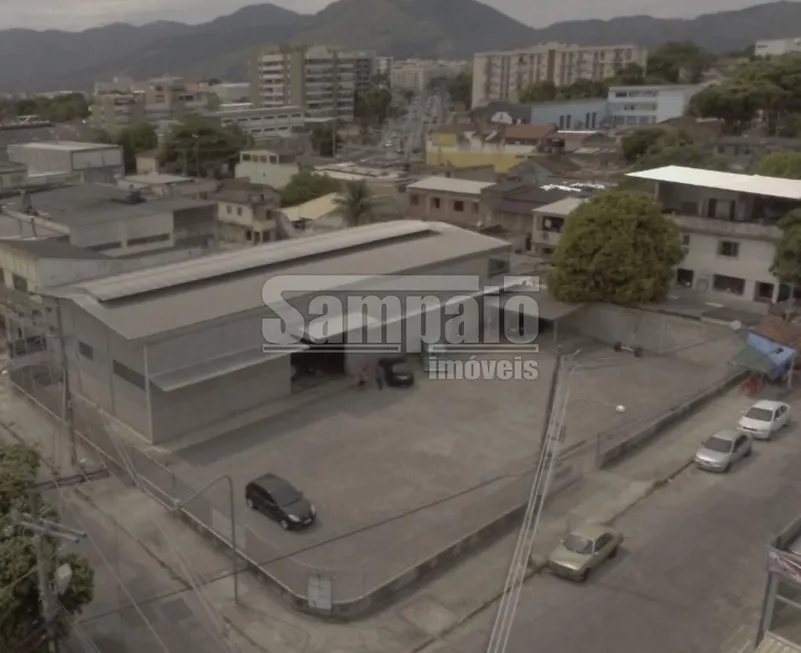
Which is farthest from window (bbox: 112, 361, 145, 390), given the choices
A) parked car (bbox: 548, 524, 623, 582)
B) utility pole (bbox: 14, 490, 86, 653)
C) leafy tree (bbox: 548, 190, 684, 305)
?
leafy tree (bbox: 548, 190, 684, 305)

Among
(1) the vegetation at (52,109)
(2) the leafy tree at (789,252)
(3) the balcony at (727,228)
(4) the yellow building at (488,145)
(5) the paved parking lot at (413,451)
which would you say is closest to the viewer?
(5) the paved parking lot at (413,451)

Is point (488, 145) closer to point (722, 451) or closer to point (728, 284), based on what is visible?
point (728, 284)

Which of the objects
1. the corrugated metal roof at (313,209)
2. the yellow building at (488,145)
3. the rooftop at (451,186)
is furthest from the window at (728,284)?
the yellow building at (488,145)

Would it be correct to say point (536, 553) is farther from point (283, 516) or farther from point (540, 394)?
point (540, 394)

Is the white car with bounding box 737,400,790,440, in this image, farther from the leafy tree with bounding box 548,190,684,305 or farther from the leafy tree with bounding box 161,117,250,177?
the leafy tree with bounding box 161,117,250,177

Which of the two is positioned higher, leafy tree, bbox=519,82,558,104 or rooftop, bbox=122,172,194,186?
leafy tree, bbox=519,82,558,104

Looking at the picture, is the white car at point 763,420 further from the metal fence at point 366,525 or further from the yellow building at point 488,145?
the yellow building at point 488,145

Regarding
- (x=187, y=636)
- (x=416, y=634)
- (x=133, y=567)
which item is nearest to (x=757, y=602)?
(x=416, y=634)
